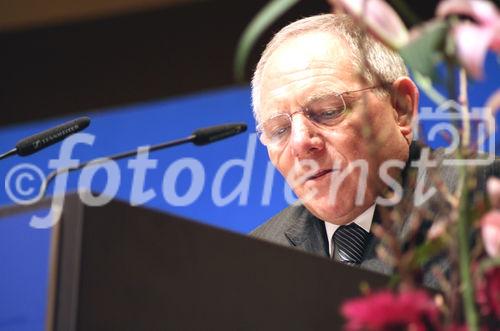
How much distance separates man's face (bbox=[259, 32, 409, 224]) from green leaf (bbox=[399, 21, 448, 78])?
1.19m

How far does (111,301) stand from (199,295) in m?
0.12

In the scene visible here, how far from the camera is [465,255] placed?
33.1 inches

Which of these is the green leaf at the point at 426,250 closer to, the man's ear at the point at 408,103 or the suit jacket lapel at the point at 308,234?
the suit jacket lapel at the point at 308,234

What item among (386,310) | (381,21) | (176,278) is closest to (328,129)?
(176,278)

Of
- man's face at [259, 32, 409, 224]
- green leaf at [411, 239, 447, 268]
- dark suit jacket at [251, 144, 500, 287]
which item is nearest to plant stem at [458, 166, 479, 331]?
green leaf at [411, 239, 447, 268]

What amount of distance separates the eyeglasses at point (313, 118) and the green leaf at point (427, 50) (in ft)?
4.31

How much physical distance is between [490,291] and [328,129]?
51.8 inches

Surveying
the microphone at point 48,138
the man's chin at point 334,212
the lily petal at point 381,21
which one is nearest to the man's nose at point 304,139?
the man's chin at point 334,212

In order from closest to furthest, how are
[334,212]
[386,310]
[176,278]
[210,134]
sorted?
[386,310] → [176,278] → [334,212] → [210,134]

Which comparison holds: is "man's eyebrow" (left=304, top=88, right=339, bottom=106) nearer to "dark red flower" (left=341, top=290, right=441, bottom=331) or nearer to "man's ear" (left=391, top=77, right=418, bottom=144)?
"man's ear" (left=391, top=77, right=418, bottom=144)

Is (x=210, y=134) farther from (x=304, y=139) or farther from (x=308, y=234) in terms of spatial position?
(x=308, y=234)

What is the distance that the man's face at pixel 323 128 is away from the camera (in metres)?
2.15

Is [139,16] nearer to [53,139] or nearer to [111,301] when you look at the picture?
[53,139]

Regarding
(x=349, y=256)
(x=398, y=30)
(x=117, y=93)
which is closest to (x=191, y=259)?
(x=398, y=30)
